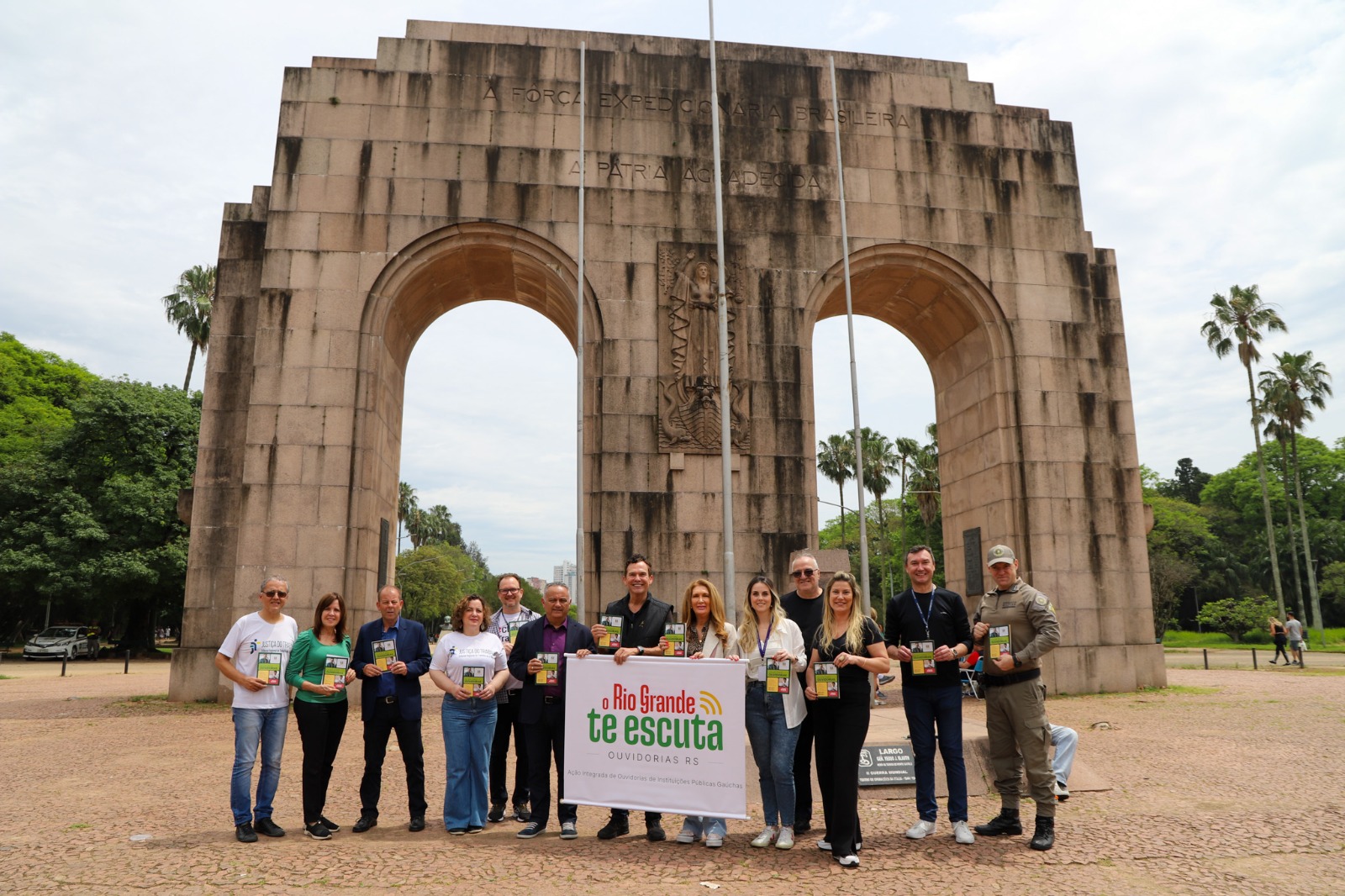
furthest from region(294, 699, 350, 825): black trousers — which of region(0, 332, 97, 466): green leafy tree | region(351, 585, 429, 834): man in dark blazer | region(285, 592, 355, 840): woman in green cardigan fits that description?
region(0, 332, 97, 466): green leafy tree

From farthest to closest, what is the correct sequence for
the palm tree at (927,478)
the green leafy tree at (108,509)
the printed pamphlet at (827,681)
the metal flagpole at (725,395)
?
the palm tree at (927,478) → the green leafy tree at (108,509) → the metal flagpole at (725,395) → the printed pamphlet at (827,681)

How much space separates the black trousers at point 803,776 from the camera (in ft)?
21.1

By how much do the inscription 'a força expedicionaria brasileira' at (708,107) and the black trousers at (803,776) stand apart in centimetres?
1341

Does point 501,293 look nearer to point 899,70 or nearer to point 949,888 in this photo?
point 899,70

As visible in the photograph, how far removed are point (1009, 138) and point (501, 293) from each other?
11049 mm

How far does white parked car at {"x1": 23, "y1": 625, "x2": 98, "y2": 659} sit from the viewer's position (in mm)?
33062

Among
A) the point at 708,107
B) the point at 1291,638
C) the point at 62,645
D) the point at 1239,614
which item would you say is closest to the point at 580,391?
the point at 708,107

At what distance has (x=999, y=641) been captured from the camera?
250 inches

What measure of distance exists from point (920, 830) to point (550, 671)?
301 centimetres

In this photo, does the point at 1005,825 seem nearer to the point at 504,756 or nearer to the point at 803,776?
the point at 803,776

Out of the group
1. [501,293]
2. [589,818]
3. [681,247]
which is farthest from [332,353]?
[589,818]

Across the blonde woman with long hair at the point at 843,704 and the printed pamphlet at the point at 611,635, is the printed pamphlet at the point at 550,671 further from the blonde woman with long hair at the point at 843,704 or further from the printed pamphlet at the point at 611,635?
the blonde woman with long hair at the point at 843,704

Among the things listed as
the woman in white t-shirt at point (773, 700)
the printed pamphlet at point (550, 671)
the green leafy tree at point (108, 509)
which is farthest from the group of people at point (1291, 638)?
the green leafy tree at point (108, 509)

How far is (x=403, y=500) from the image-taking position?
82438mm
